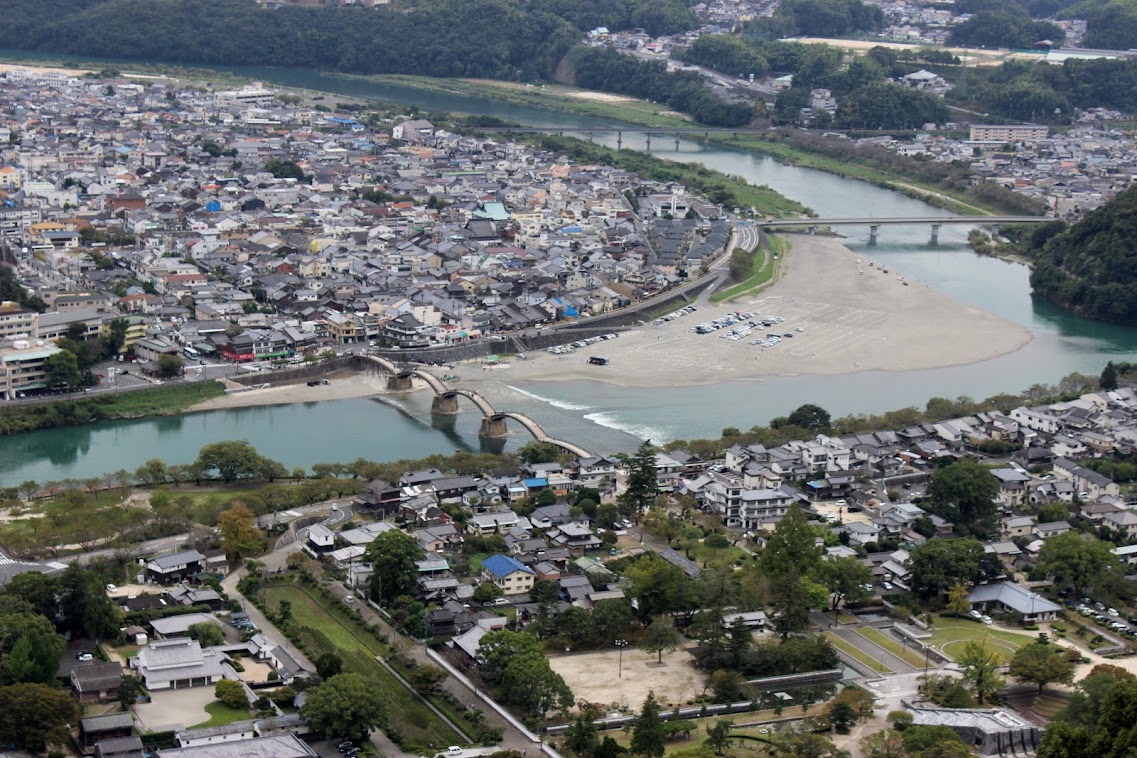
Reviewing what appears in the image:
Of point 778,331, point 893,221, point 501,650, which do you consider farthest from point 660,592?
point 893,221

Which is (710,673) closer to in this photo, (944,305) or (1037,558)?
(1037,558)

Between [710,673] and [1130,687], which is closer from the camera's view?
[1130,687]

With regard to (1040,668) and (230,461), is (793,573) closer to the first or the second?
(1040,668)

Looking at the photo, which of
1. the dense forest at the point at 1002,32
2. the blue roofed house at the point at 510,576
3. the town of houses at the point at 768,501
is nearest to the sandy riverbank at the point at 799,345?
the town of houses at the point at 768,501

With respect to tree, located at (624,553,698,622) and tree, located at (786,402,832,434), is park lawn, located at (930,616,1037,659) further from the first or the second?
tree, located at (786,402,832,434)

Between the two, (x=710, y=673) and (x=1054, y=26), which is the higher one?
(x=1054, y=26)

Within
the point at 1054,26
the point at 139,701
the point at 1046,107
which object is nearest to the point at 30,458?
the point at 139,701

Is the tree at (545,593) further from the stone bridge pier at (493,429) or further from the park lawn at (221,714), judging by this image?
the stone bridge pier at (493,429)
